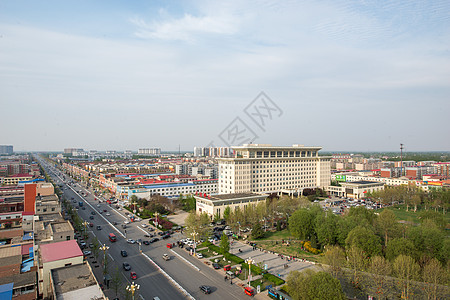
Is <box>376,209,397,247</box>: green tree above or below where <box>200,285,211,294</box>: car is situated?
above

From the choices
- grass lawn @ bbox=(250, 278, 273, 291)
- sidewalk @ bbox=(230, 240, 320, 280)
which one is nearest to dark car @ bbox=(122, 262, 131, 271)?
sidewalk @ bbox=(230, 240, 320, 280)

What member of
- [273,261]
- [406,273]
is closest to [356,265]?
[406,273]

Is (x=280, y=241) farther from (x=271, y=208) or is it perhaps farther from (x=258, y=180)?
(x=258, y=180)

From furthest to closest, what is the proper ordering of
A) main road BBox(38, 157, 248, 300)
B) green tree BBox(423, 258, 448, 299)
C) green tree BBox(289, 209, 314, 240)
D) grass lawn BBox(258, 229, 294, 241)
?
grass lawn BBox(258, 229, 294, 241), green tree BBox(289, 209, 314, 240), main road BBox(38, 157, 248, 300), green tree BBox(423, 258, 448, 299)

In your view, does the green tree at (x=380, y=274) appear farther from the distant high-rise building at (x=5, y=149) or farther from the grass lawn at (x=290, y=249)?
the distant high-rise building at (x=5, y=149)

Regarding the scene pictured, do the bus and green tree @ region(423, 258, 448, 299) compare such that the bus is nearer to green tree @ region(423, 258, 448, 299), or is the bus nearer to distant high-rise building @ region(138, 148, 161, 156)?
green tree @ region(423, 258, 448, 299)

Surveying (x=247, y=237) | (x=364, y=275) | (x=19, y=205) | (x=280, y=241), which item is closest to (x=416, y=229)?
(x=364, y=275)

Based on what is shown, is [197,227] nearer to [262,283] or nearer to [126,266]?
[126,266]
